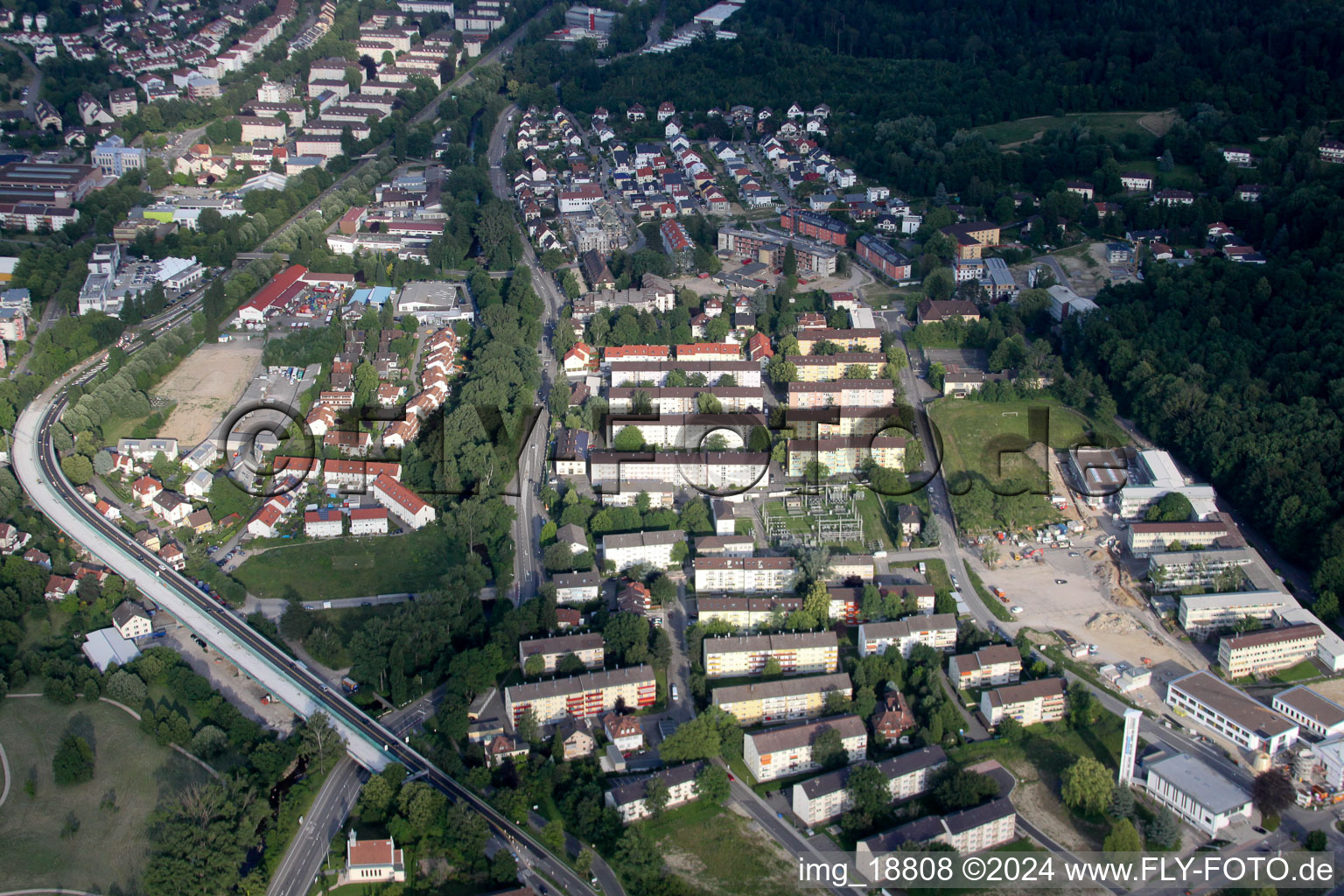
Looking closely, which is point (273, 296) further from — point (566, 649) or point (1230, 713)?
point (1230, 713)

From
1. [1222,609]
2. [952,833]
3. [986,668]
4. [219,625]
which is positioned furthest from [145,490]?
[1222,609]

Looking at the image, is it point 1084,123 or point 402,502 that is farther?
point 1084,123

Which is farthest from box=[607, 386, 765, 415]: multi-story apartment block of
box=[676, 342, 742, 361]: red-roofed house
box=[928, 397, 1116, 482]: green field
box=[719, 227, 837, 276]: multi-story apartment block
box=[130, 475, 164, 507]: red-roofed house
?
box=[130, 475, 164, 507]: red-roofed house

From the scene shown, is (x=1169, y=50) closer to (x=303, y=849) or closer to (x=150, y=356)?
(x=150, y=356)

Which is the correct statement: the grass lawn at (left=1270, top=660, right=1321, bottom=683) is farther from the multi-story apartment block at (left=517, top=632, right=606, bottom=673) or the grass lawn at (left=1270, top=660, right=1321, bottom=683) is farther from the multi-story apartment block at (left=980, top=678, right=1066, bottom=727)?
the multi-story apartment block at (left=517, top=632, right=606, bottom=673)

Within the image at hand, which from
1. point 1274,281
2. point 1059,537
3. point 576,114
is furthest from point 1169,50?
point 1059,537

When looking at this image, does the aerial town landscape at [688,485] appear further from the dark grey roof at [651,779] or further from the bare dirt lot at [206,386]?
the bare dirt lot at [206,386]

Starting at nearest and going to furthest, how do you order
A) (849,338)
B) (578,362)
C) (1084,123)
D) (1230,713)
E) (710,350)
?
1. (1230,713)
2. (578,362)
3. (710,350)
4. (849,338)
5. (1084,123)
